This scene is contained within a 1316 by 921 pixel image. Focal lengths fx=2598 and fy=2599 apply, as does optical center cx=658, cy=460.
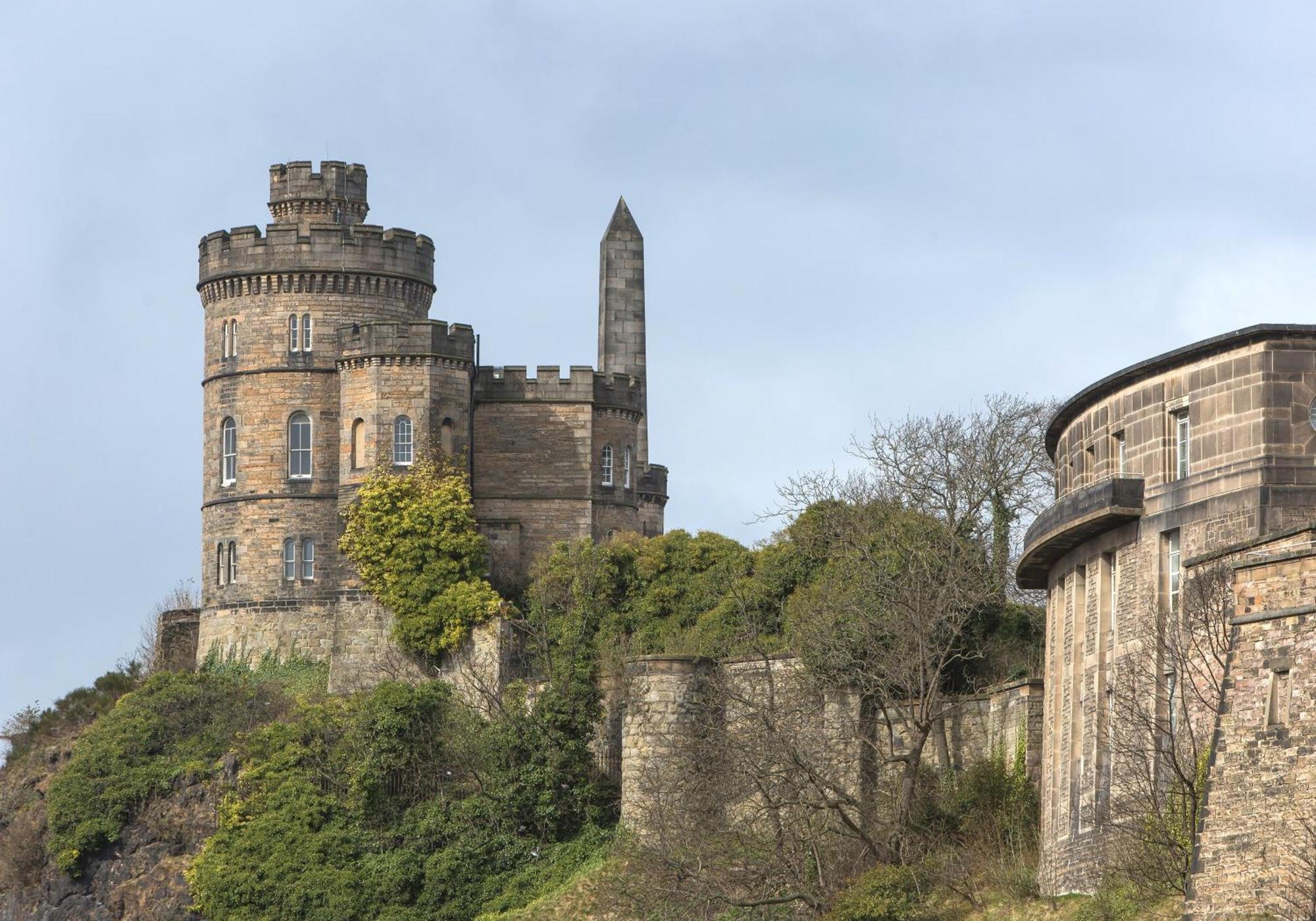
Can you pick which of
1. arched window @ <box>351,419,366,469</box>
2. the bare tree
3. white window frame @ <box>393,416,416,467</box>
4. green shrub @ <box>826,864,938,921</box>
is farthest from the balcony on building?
arched window @ <box>351,419,366,469</box>

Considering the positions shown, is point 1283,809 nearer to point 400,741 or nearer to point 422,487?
point 400,741

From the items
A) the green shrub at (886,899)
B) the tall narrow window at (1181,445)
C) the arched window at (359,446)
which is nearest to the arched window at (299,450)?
the arched window at (359,446)

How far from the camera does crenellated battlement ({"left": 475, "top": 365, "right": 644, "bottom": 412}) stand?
221 ft

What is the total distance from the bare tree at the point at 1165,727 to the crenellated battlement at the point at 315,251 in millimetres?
30052

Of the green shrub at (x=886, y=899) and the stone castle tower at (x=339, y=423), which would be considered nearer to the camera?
the green shrub at (x=886, y=899)

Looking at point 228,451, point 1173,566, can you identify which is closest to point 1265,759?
point 1173,566

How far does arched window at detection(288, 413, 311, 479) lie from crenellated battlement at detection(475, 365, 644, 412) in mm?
4520

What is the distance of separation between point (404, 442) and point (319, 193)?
849 centimetres

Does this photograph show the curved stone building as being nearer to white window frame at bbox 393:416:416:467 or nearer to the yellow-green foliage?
the yellow-green foliage

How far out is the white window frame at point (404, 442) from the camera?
64.8m

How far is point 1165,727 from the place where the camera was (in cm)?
4009

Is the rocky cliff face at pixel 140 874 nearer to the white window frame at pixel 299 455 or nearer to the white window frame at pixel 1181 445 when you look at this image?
the white window frame at pixel 299 455

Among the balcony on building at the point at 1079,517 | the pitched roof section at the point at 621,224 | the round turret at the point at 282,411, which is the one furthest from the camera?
the pitched roof section at the point at 621,224

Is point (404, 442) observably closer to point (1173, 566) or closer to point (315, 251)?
point (315, 251)
